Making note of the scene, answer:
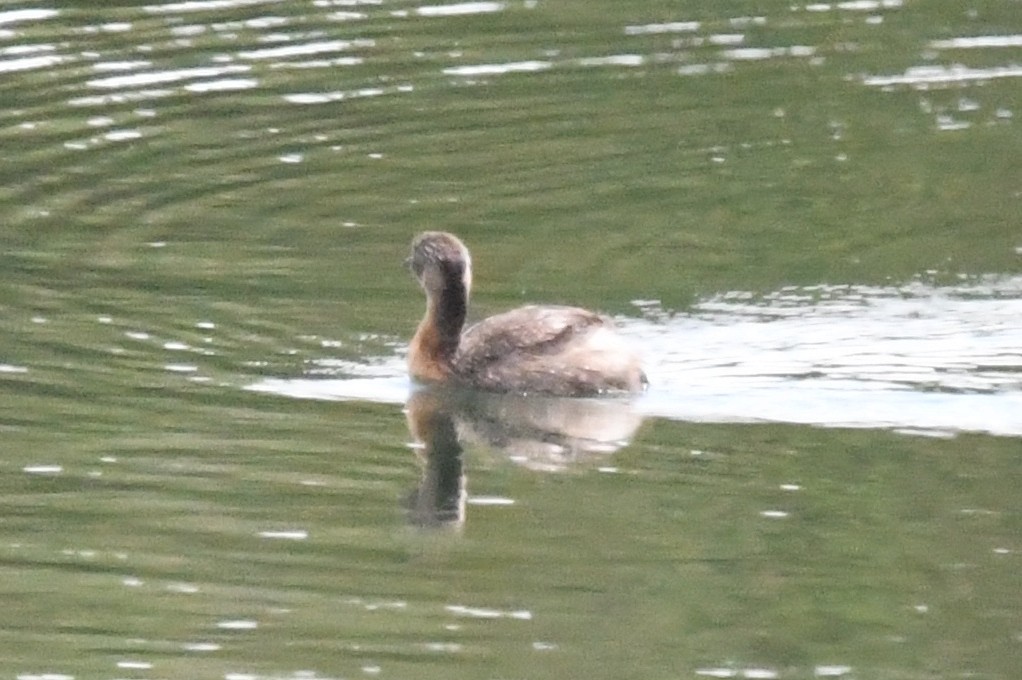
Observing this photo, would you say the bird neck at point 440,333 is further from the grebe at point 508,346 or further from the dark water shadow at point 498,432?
the dark water shadow at point 498,432

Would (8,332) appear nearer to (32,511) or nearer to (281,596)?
(32,511)

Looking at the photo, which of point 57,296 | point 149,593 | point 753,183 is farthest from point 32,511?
point 753,183

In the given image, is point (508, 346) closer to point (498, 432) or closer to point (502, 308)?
point (498, 432)

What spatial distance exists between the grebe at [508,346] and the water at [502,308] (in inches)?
5.6

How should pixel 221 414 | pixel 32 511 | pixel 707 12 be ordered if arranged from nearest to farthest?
pixel 32 511
pixel 221 414
pixel 707 12

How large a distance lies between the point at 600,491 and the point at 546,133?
288 inches

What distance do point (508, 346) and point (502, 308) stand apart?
1529mm

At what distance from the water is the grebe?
5.6 inches

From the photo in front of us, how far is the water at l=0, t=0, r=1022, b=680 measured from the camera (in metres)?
10.1

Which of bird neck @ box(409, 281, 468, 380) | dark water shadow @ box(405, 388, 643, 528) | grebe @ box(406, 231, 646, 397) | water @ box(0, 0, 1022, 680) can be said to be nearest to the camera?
water @ box(0, 0, 1022, 680)

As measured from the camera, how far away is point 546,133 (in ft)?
61.9

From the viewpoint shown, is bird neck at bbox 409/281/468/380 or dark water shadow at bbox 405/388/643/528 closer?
dark water shadow at bbox 405/388/643/528

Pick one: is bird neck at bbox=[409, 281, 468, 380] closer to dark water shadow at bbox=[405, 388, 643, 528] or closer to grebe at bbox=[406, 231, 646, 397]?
grebe at bbox=[406, 231, 646, 397]

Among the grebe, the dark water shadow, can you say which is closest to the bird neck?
the grebe
